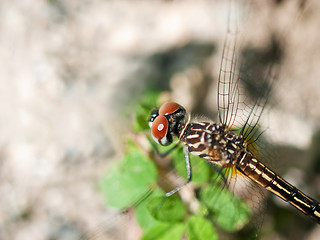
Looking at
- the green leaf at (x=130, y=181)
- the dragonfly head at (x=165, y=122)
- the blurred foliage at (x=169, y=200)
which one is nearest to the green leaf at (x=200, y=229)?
the blurred foliage at (x=169, y=200)

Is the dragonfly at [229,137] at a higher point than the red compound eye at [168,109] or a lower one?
lower

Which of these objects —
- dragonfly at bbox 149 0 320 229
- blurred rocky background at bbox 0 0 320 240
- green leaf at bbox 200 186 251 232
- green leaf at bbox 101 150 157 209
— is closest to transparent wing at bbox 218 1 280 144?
dragonfly at bbox 149 0 320 229

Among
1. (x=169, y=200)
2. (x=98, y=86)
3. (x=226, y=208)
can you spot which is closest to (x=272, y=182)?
(x=226, y=208)

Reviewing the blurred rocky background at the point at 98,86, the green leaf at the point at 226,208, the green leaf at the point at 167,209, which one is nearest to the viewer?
the green leaf at the point at 167,209

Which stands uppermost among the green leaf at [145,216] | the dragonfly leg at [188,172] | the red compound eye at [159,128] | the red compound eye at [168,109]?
the red compound eye at [168,109]

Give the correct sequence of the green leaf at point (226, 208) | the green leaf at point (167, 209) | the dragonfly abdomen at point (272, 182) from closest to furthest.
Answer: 1. the green leaf at point (167, 209)
2. the green leaf at point (226, 208)
3. the dragonfly abdomen at point (272, 182)

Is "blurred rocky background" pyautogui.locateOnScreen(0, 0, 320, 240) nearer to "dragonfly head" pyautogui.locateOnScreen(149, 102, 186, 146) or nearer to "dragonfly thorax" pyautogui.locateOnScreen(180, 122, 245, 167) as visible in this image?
"dragonfly thorax" pyautogui.locateOnScreen(180, 122, 245, 167)

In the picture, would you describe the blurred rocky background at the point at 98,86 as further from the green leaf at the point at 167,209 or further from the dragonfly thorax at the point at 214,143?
the green leaf at the point at 167,209

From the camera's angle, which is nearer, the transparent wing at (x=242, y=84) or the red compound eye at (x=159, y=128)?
the red compound eye at (x=159, y=128)
